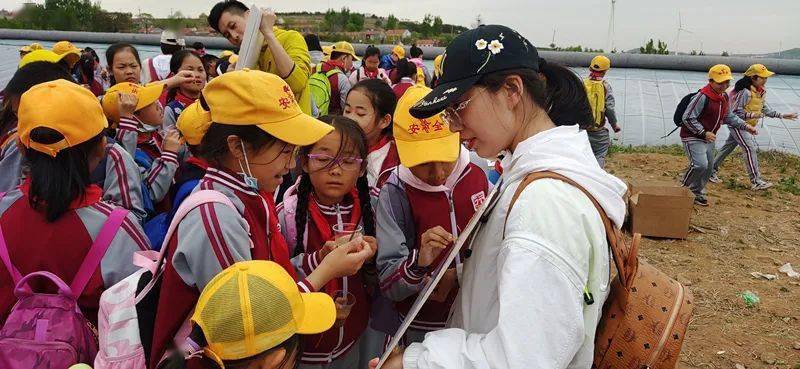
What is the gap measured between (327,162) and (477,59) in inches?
41.2

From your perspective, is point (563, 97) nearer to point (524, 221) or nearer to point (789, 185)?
point (524, 221)

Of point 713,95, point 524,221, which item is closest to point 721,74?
point 713,95

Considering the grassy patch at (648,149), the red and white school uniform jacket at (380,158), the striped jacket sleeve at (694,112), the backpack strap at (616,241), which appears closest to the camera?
the backpack strap at (616,241)

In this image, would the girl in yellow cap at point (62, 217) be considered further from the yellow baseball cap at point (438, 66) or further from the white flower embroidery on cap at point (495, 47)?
the white flower embroidery on cap at point (495, 47)

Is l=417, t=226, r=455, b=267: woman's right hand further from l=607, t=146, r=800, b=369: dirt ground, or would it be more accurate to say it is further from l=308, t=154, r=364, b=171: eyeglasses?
l=607, t=146, r=800, b=369: dirt ground

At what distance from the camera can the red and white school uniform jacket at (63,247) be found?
1.76 meters

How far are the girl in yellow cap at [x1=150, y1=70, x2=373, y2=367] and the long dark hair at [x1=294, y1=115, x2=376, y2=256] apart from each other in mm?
286

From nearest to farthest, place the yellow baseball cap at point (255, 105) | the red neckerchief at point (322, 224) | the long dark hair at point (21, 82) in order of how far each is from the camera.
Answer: the yellow baseball cap at point (255, 105), the red neckerchief at point (322, 224), the long dark hair at point (21, 82)

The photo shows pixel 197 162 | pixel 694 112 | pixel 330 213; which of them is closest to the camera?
pixel 330 213

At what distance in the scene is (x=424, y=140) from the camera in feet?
7.64

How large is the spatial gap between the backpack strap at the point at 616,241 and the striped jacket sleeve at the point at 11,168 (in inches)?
102

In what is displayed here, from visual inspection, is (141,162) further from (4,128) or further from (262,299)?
(262,299)

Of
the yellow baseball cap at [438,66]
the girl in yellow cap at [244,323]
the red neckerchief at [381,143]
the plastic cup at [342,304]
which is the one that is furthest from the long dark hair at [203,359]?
the red neckerchief at [381,143]

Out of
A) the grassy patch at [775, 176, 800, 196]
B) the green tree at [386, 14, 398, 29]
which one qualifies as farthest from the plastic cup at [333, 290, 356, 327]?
the green tree at [386, 14, 398, 29]
